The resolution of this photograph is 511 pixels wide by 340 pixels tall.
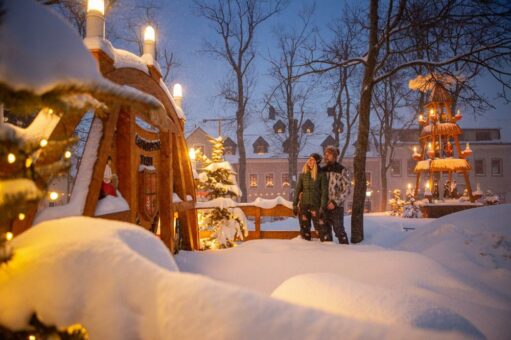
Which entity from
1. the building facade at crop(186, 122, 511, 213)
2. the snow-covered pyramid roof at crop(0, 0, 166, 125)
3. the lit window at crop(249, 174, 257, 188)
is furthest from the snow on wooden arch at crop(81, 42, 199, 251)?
the lit window at crop(249, 174, 257, 188)

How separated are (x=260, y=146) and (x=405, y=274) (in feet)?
98.7

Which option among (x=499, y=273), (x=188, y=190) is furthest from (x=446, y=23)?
(x=188, y=190)

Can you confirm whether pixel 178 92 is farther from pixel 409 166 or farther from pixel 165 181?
pixel 409 166

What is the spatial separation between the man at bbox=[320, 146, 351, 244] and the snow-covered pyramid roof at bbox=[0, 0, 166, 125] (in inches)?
207

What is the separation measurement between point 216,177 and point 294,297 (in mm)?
7560

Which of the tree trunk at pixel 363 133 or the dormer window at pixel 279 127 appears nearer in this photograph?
the tree trunk at pixel 363 133

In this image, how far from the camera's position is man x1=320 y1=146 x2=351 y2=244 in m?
6.08

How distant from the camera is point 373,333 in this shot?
41.8 inches

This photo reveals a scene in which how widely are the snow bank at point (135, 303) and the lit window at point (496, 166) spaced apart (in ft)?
130

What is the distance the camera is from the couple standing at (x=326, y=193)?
6082mm

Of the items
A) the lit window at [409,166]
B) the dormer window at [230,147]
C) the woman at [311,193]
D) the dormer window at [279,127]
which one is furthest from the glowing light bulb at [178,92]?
the lit window at [409,166]

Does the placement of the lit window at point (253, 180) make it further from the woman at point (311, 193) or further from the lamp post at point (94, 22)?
the lamp post at point (94, 22)

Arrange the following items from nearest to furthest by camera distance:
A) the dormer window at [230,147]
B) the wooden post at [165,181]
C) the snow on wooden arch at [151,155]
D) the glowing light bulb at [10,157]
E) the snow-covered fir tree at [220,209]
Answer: the glowing light bulb at [10,157]
the snow on wooden arch at [151,155]
the wooden post at [165,181]
the snow-covered fir tree at [220,209]
the dormer window at [230,147]

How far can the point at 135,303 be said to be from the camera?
1.13 metres
